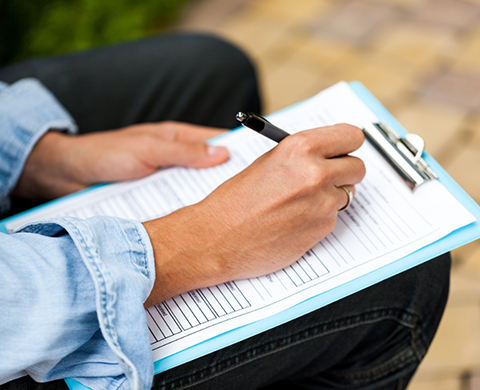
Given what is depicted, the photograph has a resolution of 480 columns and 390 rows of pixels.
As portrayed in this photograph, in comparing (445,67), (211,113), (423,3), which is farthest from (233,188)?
(423,3)

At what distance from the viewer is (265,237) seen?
0.59 m

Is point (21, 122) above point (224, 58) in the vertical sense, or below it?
below

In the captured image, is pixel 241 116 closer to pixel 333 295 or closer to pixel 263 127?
pixel 263 127

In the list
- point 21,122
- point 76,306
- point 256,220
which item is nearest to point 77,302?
point 76,306

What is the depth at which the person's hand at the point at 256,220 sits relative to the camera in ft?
1.90

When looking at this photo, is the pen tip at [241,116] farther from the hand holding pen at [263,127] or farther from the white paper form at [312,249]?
the white paper form at [312,249]

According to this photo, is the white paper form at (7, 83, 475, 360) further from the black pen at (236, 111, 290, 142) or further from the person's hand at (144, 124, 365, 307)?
the black pen at (236, 111, 290, 142)

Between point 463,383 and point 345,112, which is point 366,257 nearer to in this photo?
point 345,112

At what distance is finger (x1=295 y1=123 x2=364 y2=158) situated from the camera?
594mm

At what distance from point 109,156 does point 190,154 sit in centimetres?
14

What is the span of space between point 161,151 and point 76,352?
335 millimetres

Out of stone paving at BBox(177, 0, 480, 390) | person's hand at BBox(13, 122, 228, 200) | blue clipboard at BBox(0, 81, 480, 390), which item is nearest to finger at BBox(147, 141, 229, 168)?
person's hand at BBox(13, 122, 228, 200)

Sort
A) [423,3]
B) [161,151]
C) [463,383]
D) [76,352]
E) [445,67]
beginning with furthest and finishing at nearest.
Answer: [423,3]
[445,67]
[463,383]
[161,151]
[76,352]

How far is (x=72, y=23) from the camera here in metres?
1.89
